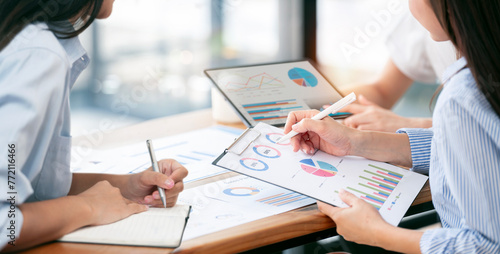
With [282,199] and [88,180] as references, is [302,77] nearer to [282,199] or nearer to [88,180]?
[282,199]

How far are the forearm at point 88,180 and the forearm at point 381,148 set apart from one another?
0.47 meters

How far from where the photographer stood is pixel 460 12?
0.88m

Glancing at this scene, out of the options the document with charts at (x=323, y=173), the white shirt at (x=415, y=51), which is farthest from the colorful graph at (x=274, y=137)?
the white shirt at (x=415, y=51)

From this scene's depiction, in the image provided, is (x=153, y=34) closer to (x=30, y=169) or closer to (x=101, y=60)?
(x=101, y=60)

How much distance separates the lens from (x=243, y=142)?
1101 millimetres

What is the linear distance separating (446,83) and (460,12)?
Answer: 13cm

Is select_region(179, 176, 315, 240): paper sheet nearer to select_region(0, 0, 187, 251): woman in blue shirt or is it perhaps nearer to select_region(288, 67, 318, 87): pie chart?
select_region(0, 0, 187, 251): woman in blue shirt

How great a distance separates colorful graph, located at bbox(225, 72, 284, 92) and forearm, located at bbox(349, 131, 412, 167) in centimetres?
35

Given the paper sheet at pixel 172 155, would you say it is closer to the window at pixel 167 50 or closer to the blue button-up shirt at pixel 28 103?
the blue button-up shirt at pixel 28 103

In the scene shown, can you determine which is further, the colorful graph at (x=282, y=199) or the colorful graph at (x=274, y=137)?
the colorful graph at (x=274, y=137)

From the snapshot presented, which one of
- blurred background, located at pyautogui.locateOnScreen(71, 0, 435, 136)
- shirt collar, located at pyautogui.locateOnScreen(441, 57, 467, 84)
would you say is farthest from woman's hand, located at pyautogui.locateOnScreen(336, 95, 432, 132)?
blurred background, located at pyautogui.locateOnScreen(71, 0, 435, 136)

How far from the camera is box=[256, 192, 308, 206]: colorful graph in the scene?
101cm

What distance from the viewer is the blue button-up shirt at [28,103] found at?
758mm

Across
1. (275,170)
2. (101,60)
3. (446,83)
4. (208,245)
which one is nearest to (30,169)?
(208,245)
